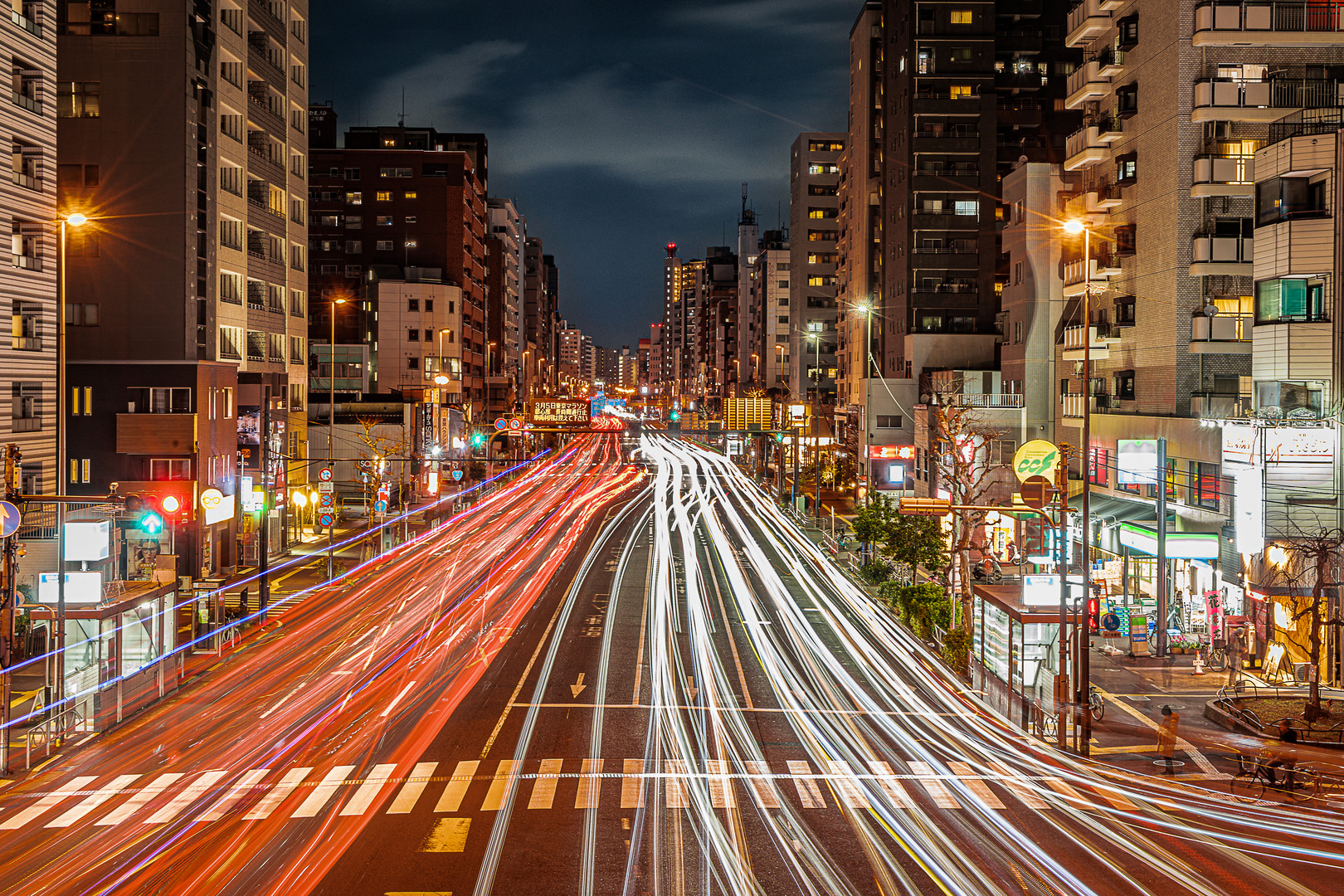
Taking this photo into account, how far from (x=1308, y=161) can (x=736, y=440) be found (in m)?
89.5

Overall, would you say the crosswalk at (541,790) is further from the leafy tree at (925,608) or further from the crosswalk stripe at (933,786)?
the leafy tree at (925,608)

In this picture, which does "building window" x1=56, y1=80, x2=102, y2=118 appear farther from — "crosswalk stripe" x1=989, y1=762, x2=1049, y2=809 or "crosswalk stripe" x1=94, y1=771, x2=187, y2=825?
"crosswalk stripe" x1=989, y1=762, x2=1049, y2=809

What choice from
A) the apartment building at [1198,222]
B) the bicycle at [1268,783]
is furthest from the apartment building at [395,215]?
the bicycle at [1268,783]

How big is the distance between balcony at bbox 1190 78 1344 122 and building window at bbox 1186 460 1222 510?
12.3 m

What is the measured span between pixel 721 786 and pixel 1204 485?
73.2ft

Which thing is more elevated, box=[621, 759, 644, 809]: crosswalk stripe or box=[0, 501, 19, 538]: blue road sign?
box=[0, 501, 19, 538]: blue road sign

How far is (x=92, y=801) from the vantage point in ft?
55.9

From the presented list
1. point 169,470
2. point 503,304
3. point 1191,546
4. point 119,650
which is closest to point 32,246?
point 169,470

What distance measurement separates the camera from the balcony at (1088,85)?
4291cm

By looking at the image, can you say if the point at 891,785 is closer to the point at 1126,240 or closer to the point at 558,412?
the point at 1126,240

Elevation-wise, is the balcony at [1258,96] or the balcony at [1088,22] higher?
the balcony at [1088,22]

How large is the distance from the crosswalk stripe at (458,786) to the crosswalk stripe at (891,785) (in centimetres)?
726

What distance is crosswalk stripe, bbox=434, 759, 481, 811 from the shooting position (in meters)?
16.7

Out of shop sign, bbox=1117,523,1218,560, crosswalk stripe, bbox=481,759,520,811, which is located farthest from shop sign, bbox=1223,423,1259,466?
crosswalk stripe, bbox=481,759,520,811
